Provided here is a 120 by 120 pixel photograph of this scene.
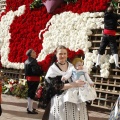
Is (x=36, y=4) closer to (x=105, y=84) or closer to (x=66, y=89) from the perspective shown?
(x=105, y=84)

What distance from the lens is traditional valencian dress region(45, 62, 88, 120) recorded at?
12.7ft

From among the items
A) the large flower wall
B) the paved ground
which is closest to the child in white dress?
the paved ground

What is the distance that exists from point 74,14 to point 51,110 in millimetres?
5637

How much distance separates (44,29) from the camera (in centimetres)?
1008

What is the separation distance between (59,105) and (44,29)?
6.42m

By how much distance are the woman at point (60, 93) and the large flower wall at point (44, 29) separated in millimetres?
4498

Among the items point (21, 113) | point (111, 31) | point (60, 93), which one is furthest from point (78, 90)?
point (111, 31)

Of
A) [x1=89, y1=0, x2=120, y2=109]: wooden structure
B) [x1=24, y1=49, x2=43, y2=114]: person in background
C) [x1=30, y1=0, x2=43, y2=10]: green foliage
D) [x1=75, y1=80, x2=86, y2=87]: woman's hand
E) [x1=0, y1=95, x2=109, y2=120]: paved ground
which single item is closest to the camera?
[x1=75, y1=80, x2=86, y2=87]: woman's hand

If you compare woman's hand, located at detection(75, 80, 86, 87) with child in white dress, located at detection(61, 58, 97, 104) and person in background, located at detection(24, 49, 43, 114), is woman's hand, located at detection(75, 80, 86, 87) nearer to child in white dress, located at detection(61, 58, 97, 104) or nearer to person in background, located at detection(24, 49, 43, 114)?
child in white dress, located at detection(61, 58, 97, 104)

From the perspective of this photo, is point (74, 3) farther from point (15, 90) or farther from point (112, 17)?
point (15, 90)

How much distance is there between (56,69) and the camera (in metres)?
3.91

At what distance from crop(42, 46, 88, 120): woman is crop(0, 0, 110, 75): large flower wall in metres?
4.50

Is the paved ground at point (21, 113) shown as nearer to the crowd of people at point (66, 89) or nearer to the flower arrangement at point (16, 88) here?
the flower arrangement at point (16, 88)

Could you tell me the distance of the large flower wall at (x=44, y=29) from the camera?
28.2 feet
